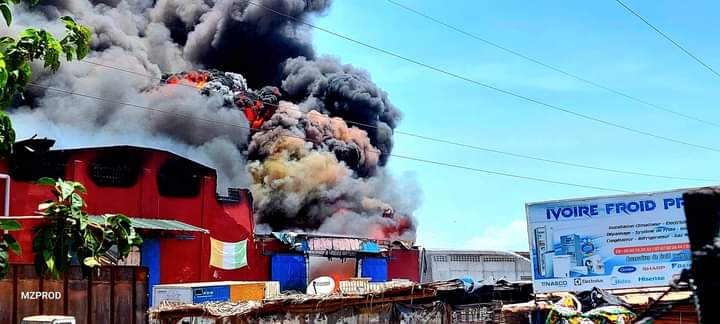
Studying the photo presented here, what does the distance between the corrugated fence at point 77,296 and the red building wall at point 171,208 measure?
2275 millimetres

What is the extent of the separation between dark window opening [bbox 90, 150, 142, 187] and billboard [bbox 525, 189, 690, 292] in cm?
1397

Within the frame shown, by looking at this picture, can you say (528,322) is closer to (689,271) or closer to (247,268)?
(689,271)

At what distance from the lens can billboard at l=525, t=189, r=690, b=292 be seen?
12.9 meters

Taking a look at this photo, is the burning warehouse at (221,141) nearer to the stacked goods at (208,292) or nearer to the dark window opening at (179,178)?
the dark window opening at (179,178)

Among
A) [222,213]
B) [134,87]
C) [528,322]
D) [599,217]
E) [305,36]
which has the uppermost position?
[305,36]

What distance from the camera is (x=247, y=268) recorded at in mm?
26766

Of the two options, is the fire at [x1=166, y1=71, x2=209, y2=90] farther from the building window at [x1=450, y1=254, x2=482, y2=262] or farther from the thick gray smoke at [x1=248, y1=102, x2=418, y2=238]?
the building window at [x1=450, y1=254, x2=482, y2=262]

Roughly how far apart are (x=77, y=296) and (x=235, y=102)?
27999 mm

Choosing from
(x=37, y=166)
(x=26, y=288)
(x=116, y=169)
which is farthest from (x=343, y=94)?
(x=26, y=288)

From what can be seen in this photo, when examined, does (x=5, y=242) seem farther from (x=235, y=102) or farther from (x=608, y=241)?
(x=235, y=102)

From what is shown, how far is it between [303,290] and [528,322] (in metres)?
16.4

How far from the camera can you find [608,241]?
44.1 feet

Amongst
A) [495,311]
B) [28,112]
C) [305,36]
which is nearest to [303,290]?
[495,311]

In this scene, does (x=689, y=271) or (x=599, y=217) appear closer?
(x=689, y=271)
